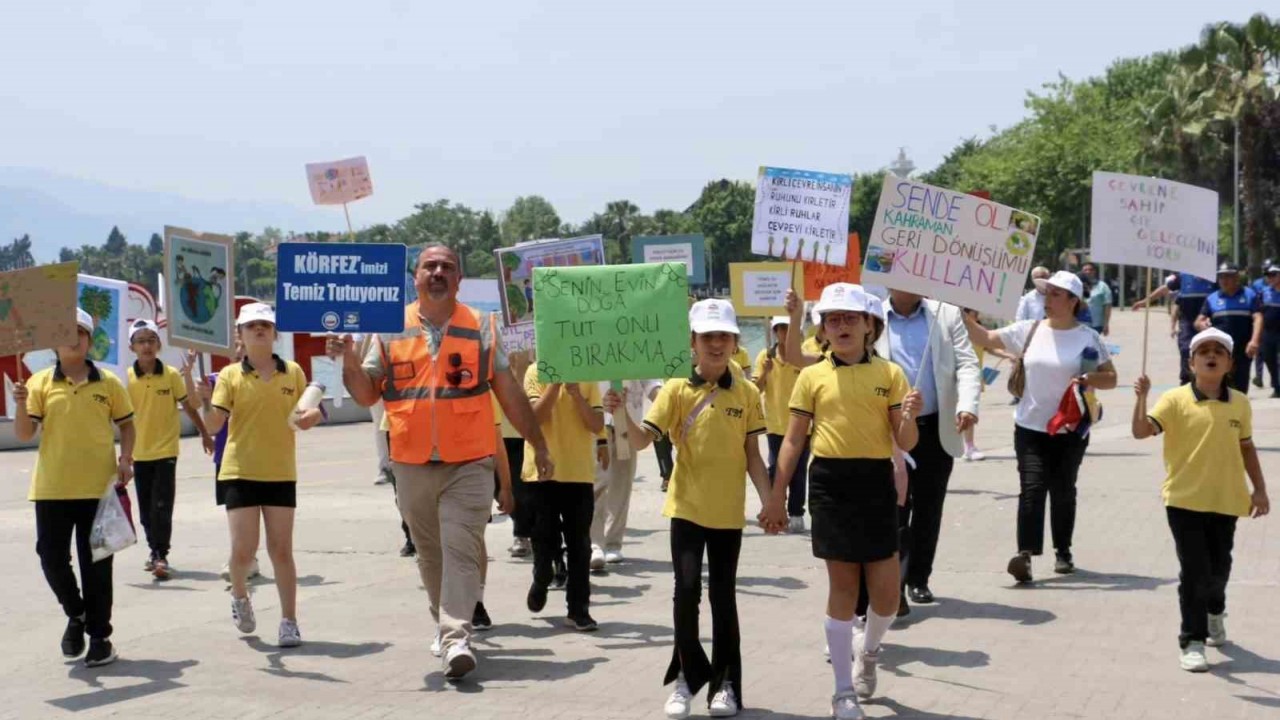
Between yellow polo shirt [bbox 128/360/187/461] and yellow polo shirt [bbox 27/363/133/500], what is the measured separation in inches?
112

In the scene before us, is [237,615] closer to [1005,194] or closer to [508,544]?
[508,544]

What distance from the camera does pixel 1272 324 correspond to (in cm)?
2300

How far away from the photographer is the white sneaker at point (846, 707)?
668 cm

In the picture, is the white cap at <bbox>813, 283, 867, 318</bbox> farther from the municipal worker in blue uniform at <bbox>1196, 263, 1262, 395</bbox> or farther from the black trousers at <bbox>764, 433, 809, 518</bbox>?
the municipal worker in blue uniform at <bbox>1196, 263, 1262, 395</bbox>

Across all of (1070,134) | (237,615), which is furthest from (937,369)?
(1070,134)

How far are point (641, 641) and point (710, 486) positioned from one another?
1842mm

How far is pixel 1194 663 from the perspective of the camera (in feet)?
24.6

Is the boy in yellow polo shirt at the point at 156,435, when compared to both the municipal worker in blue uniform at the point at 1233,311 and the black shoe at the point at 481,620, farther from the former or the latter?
the municipal worker in blue uniform at the point at 1233,311

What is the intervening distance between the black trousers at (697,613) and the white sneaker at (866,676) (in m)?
0.57

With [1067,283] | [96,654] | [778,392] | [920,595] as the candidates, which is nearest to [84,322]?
[96,654]

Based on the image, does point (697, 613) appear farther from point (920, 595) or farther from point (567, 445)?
point (920, 595)

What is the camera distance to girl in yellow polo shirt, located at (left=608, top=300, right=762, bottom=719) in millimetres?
6980

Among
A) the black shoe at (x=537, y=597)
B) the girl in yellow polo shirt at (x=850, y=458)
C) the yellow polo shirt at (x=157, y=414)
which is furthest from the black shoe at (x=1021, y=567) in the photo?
the yellow polo shirt at (x=157, y=414)

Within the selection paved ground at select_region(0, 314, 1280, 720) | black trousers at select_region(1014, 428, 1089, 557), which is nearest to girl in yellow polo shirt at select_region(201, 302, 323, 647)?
paved ground at select_region(0, 314, 1280, 720)
